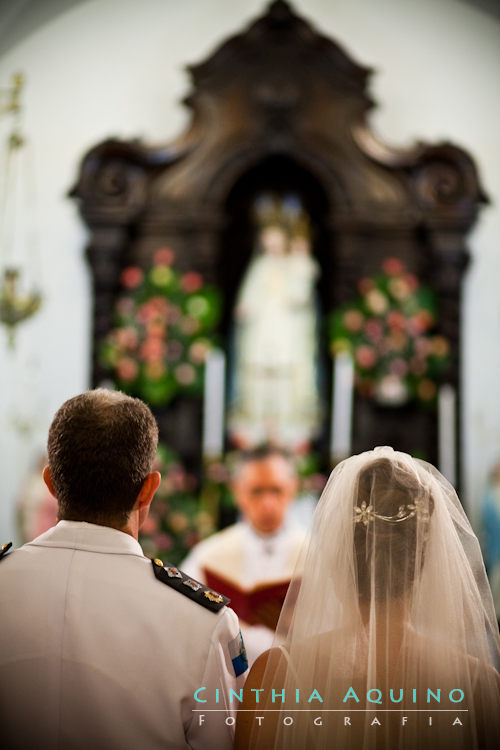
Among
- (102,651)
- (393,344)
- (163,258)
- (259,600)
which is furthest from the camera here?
(163,258)

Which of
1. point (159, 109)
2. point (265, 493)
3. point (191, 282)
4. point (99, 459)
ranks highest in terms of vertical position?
point (159, 109)

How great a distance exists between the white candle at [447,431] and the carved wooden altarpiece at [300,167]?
0.38ft

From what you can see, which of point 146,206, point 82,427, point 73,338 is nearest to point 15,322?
point 73,338

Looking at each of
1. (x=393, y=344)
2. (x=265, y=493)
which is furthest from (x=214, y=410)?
(x=265, y=493)

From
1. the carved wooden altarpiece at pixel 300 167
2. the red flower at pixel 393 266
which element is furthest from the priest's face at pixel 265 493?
the red flower at pixel 393 266

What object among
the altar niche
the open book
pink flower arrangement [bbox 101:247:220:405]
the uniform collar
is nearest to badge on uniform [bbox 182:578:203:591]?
the uniform collar

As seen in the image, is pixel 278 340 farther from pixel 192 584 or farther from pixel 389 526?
pixel 192 584

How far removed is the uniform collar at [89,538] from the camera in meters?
1.71

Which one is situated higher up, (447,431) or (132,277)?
(132,277)

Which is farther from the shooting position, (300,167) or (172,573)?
(300,167)

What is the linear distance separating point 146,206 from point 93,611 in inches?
248

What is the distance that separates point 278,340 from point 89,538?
6.16 meters

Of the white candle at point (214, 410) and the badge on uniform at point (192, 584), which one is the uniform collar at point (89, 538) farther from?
the white candle at point (214, 410)

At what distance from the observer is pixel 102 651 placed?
1646 millimetres
